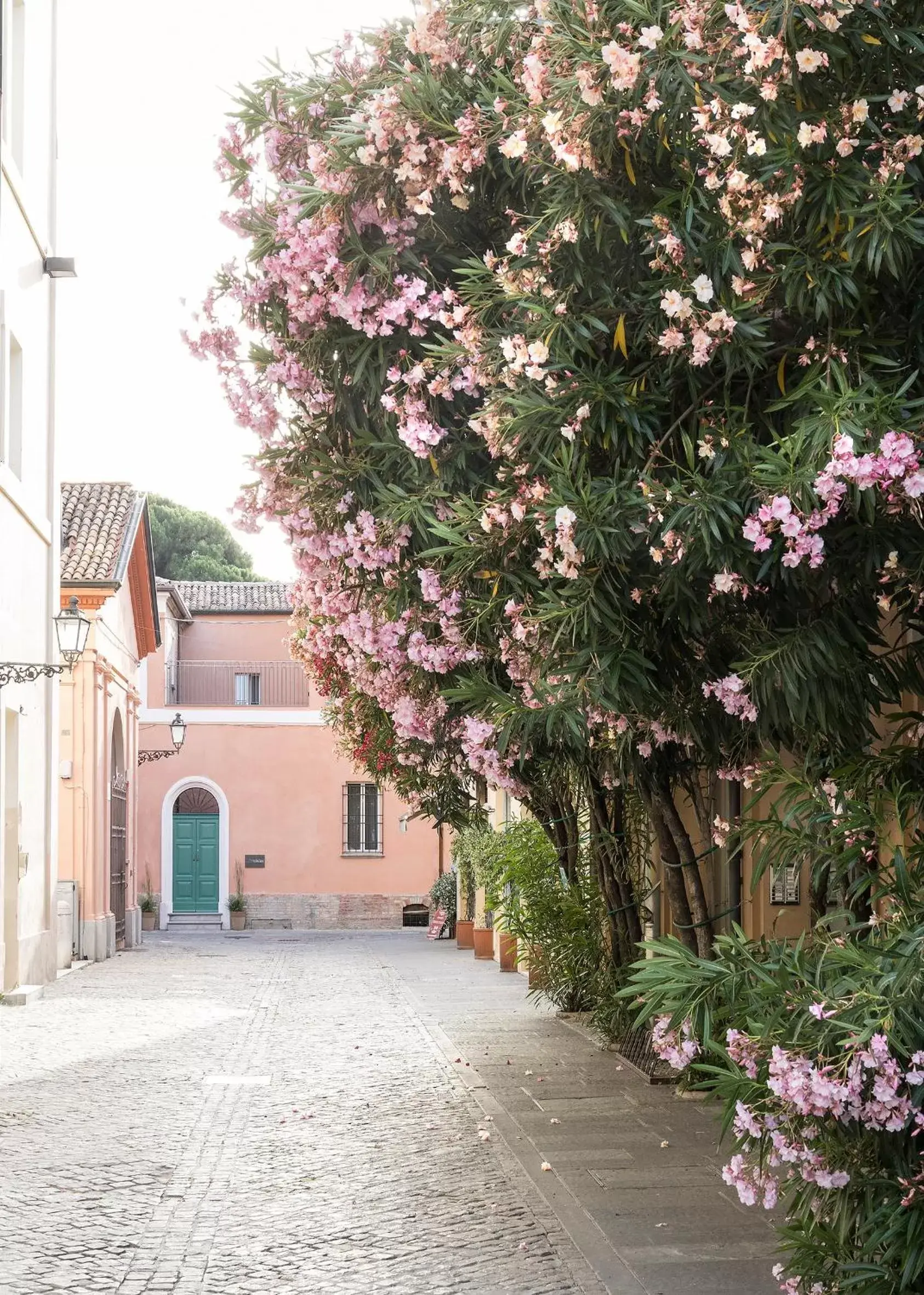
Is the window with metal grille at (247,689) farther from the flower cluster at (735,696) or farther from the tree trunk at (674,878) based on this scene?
the flower cluster at (735,696)

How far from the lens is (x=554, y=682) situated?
5621 mm

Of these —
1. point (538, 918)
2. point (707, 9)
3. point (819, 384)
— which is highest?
point (707, 9)

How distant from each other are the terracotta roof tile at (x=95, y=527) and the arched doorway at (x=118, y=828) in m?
3.18

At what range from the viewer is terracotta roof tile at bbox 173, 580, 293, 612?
42.0m

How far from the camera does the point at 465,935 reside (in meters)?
25.8

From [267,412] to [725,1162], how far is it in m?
4.22

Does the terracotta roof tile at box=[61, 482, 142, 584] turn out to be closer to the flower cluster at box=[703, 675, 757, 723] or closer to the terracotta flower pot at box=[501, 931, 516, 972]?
the terracotta flower pot at box=[501, 931, 516, 972]

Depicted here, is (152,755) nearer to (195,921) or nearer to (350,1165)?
(195,921)

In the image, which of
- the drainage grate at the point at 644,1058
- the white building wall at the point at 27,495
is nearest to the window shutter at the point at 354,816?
the white building wall at the point at 27,495

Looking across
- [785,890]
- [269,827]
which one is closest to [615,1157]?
[785,890]

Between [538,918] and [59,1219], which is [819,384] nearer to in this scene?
[59,1219]

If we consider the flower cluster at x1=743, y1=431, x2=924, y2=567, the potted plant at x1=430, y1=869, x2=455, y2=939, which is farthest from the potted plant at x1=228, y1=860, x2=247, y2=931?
the flower cluster at x1=743, y1=431, x2=924, y2=567

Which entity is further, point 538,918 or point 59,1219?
point 538,918

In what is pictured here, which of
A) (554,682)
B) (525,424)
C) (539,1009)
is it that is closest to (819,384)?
(525,424)
